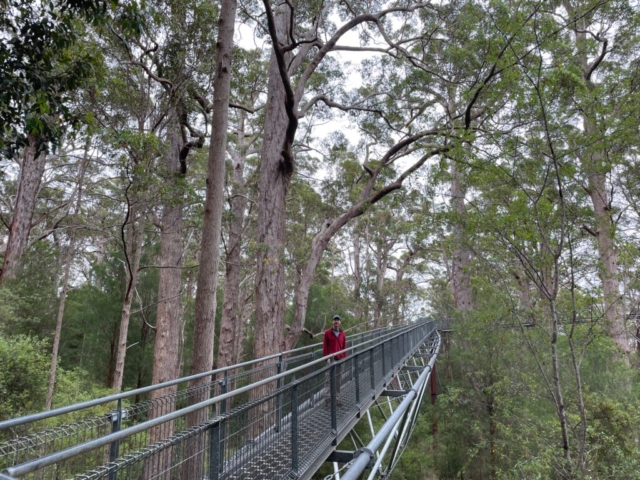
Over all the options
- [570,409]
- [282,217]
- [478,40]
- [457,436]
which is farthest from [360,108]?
[457,436]

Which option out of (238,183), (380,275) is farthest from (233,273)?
(380,275)

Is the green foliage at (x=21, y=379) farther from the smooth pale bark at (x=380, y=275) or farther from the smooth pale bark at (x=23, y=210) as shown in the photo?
the smooth pale bark at (x=380, y=275)

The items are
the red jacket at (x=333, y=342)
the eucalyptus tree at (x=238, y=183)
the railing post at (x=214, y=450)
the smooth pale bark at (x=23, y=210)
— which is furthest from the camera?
the eucalyptus tree at (x=238, y=183)

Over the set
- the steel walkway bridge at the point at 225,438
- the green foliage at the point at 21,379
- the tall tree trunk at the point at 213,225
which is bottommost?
the green foliage at the point at 21,379

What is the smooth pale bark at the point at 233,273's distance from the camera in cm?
1238

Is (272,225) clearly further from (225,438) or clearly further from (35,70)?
(225,438)

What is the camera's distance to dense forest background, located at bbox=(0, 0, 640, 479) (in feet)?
20.8

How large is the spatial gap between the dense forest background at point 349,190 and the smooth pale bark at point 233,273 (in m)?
0.09

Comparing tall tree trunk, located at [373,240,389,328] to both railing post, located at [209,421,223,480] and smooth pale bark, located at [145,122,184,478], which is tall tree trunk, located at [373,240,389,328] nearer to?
smooth pale bark, located at [145,122,184,478]

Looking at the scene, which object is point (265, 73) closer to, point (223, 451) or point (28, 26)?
point (28, 26)

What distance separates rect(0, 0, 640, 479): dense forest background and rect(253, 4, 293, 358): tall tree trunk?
2.0 inches

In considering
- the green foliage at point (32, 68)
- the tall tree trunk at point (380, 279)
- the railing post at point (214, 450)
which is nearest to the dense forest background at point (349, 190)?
the green foliage at point (32, 68)

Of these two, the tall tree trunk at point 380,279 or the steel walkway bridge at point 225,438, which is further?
the tall tree trunk at point 380,279

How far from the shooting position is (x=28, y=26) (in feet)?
13.6
